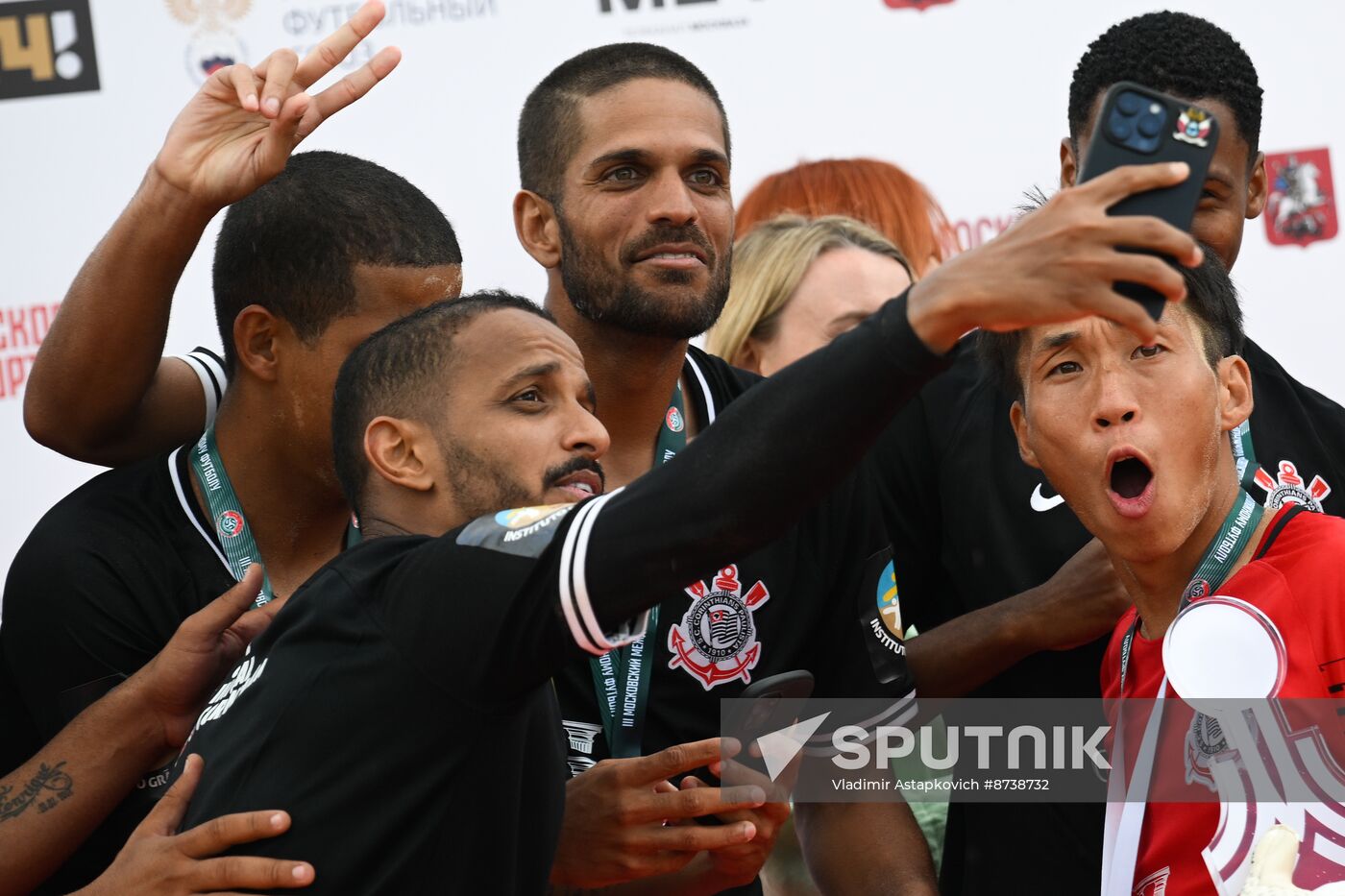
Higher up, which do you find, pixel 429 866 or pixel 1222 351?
pixel 1222 351

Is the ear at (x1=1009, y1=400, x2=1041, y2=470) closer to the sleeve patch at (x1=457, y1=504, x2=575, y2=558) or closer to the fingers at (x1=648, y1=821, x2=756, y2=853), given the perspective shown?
the fingers at (x1=648, y1=821, x2=756, y2=853)

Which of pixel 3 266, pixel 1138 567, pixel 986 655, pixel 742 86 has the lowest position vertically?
pixel 986 655

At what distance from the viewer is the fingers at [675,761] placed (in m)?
1.99

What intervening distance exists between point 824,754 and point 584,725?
411 mm

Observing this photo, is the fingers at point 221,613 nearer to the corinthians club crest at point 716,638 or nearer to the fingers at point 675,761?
the fingers at point 675,761

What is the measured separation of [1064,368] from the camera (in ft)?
7.31

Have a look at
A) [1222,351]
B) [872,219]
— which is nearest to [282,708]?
[1222,351]

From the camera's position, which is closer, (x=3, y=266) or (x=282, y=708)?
(x=282, y=708)

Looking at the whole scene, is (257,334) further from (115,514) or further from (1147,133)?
(1147,133)

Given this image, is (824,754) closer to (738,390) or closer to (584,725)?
(584,725)

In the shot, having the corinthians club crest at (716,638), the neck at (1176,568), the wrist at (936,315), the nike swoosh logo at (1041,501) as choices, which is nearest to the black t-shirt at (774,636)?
the corinthians club crest at (716,638)

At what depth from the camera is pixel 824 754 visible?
2.58 meters

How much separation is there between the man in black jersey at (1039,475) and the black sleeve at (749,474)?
104 cm

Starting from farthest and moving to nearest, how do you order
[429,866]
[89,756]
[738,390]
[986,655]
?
[738,390] → [986,655] → [89,756] → [429,866]
